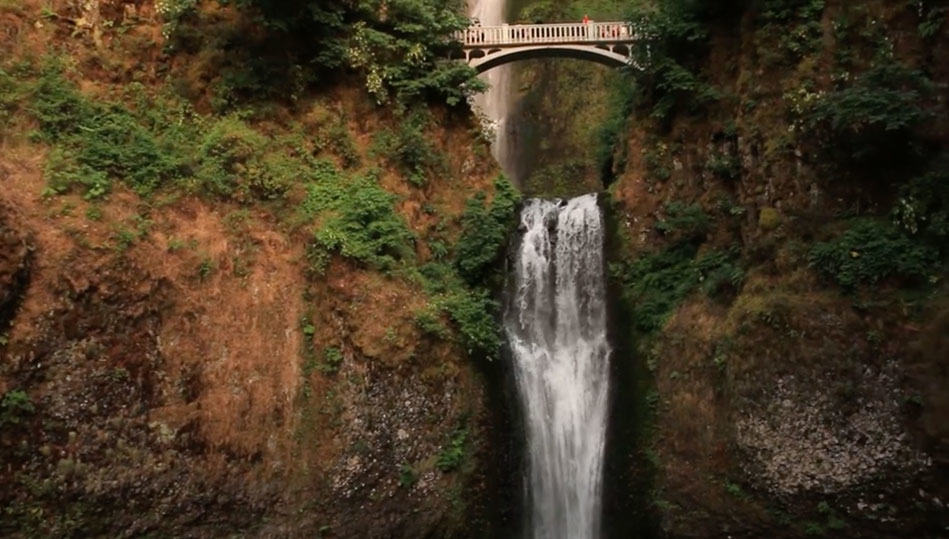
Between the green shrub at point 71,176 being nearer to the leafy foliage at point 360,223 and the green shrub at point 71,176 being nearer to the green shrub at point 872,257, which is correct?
the leafy foliage at point 360,223

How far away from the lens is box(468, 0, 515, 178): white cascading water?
32031 millimetres

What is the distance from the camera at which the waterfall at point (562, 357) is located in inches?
515

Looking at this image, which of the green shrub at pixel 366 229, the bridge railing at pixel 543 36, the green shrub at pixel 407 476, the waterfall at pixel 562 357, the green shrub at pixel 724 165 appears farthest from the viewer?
the bridge railing at pixel 543 36

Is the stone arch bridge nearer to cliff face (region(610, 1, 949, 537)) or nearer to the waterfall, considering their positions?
cliff face (region(610, 1, 949, 537))

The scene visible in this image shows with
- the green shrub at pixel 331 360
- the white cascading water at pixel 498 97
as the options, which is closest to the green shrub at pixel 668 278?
the green shrub at pixel 331 360

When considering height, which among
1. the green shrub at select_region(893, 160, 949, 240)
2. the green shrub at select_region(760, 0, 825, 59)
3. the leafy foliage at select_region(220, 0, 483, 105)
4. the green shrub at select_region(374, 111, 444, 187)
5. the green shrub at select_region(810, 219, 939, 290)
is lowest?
Result: the green shrub at select_region(810, 219, 939, 290)

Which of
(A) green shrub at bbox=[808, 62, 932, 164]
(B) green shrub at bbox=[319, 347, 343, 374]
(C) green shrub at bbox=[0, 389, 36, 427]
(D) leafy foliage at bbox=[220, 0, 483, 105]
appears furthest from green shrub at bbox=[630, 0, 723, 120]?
(C) green shrub at bbox=[0, 389, 36, 427]

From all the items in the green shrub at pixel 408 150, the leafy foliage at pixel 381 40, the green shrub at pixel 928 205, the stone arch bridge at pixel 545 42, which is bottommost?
the green shrub at pixel 928 205

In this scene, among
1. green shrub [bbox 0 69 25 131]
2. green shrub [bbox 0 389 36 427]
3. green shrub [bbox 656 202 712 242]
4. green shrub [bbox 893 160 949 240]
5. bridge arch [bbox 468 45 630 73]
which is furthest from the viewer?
bridge arch [bbox 468 45 630 73]

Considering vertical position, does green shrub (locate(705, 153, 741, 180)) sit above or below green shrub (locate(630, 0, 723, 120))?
below

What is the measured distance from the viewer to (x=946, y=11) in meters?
10.4

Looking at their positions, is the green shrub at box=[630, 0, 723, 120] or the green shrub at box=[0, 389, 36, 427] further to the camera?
the green shrub at box=[630, 0, 723, 120]

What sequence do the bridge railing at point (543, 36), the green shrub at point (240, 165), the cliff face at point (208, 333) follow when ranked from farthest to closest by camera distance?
the bridge railing at point (543, 36) → the green shrub at point (240, 165) → the cliff face at point (208, 333)

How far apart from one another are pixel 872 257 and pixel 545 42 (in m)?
11.6
